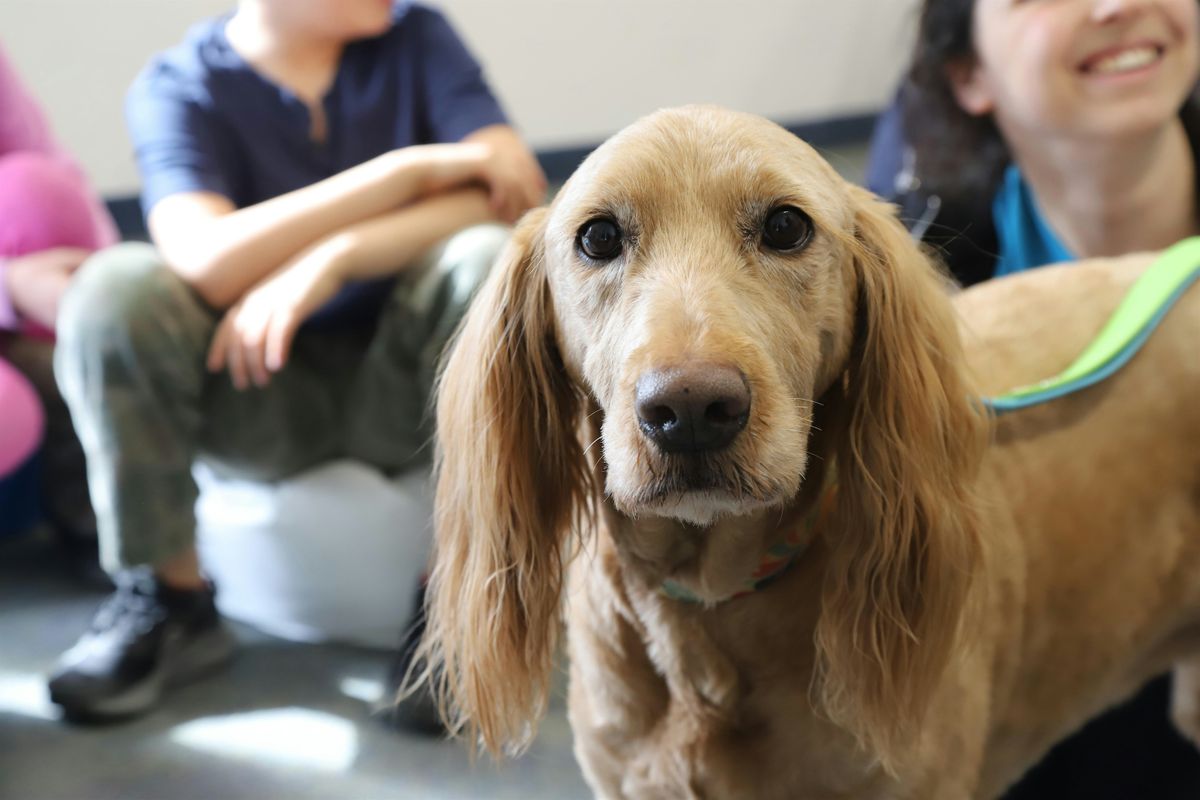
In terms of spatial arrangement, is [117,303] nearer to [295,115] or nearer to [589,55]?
[295,115]

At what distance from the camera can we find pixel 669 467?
72 cm

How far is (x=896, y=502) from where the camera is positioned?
2.86 feet

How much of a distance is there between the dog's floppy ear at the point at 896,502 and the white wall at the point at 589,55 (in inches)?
85.9

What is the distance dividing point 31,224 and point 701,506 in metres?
1.37

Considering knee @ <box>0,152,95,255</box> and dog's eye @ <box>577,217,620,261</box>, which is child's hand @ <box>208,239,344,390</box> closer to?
knee @ <box>0,152,95,255</box>

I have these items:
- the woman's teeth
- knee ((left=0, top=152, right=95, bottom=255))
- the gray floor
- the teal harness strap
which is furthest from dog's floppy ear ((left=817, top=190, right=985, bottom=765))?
knee ((left=0, top=152, right=95, bottom=255))

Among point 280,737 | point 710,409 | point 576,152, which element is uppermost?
point 710,409

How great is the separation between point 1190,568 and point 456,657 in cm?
73

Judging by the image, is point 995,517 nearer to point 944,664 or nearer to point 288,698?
point 944,664

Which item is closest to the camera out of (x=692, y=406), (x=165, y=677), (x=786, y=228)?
(x=692, y=406)

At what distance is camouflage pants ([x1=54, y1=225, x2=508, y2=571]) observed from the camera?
137 cm

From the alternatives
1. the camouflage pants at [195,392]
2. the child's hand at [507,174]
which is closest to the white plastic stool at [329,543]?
the camouflage pants at [195,392]

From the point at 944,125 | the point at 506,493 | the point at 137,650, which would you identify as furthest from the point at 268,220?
the point at 944,125

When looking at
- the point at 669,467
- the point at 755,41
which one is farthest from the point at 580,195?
the point at 755,41
